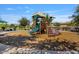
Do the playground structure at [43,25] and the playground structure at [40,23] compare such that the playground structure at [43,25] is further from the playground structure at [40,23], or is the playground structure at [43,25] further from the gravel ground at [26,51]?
the gravel ground at [26,51]

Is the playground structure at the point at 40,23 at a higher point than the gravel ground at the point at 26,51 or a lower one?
higher

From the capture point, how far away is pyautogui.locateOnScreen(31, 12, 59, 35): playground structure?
301 centimetres

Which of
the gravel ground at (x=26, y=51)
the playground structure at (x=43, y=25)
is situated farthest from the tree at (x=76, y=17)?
the gravel ground at (x=26, y=51)

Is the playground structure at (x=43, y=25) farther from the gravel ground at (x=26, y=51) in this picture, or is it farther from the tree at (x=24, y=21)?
the gravel ground at (x=26, y=51)

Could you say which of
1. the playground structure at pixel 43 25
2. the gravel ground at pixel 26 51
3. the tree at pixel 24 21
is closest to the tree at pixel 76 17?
the playground structure at pixel 43 25

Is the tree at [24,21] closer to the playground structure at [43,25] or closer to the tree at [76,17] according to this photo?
the playground structure at [43,25]

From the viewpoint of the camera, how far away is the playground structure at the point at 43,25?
Answer: 119 inches

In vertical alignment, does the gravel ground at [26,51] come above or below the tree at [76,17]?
below

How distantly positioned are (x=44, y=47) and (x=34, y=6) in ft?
1.72

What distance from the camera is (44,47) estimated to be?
301 cm
